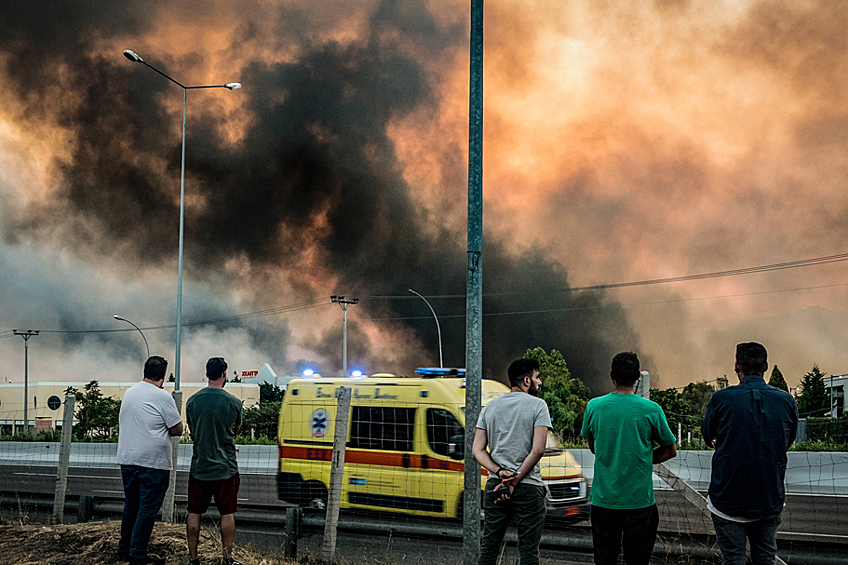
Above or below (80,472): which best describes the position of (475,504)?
above

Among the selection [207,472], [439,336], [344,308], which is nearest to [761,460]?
[207,472]

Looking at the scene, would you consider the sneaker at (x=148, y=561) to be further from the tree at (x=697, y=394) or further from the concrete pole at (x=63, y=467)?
the tree at (x=697, y=394)

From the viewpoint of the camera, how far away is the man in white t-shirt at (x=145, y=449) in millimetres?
6504

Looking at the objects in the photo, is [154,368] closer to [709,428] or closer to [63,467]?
[63,467]

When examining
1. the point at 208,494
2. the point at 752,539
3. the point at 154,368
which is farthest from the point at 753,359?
the point at 154,368

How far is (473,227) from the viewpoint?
639 centimetres

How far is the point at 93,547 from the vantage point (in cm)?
738

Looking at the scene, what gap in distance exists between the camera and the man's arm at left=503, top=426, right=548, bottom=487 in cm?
485

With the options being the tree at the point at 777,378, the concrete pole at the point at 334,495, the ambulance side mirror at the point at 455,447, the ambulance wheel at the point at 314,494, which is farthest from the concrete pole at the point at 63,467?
the tree at the point at 777,378

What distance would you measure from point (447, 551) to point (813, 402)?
6161cm

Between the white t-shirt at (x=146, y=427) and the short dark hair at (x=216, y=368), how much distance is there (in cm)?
42

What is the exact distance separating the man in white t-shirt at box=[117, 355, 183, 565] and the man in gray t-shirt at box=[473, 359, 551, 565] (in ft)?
10.6

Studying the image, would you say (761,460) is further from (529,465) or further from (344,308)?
(344,308)

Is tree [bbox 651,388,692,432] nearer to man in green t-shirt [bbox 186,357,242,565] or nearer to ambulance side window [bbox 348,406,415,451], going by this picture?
ambulance side window [bbox 348,406,415,451]
